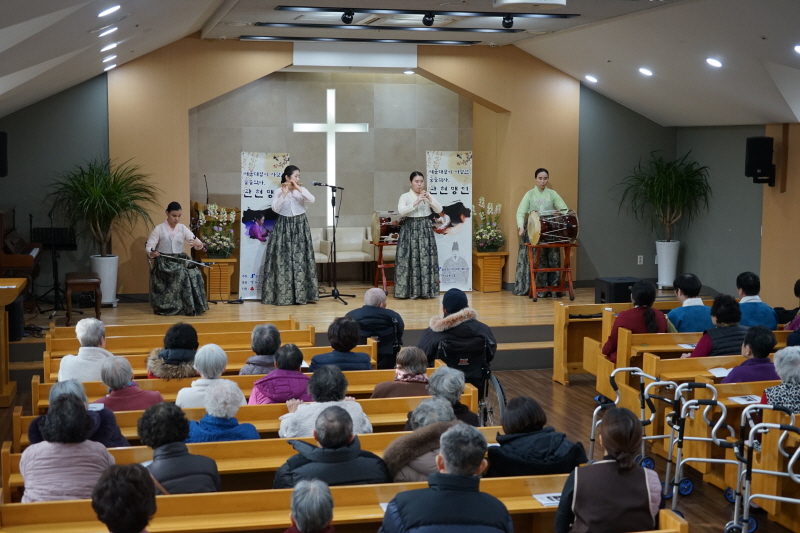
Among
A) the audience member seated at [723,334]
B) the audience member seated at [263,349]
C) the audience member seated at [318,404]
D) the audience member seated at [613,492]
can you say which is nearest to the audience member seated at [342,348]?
the audience member seated at [263,349]

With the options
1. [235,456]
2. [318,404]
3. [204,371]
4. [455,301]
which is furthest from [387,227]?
[235,456]

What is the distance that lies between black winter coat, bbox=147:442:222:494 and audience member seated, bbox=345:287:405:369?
9.95 ft

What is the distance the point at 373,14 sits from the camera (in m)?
8.28

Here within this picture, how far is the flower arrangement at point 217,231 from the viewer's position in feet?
33.8

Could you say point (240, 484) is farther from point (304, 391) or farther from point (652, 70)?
point (652, 70)

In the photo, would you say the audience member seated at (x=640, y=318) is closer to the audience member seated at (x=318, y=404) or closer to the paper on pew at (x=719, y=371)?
the paper on pew at (x=719, y=371)

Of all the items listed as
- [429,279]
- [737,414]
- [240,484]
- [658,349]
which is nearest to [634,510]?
[240,484]

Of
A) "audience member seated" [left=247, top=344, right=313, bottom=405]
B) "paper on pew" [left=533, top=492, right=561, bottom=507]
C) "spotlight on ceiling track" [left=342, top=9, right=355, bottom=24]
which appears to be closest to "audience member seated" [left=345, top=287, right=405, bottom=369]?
"audience member seated" [left=247, top=344, right=313, bottom=405]

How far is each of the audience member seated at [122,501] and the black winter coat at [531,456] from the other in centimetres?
161

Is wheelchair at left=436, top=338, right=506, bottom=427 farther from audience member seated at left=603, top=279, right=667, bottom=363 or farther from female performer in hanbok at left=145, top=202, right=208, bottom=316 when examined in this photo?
female performer in hanbok at left=145, top=202, right=208, bottom=316

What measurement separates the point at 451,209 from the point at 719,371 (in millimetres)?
5744

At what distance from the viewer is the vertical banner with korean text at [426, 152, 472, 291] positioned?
10992 millimetres

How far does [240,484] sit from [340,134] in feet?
27.8

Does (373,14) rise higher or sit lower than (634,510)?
higher
